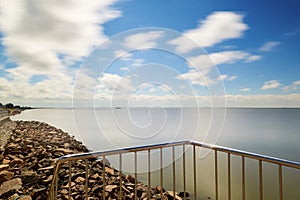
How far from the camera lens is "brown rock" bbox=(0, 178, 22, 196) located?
318 cm

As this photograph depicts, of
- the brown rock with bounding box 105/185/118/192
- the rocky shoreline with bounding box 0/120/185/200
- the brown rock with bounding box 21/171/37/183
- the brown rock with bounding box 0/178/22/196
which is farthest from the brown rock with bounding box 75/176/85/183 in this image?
the brown rock with bounding box 0/178/22/196

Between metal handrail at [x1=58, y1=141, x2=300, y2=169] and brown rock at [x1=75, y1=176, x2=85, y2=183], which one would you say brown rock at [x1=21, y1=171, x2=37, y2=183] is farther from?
metal handrail at [x1=58, y1=141, x2=300, y2=169]

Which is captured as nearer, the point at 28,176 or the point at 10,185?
the point at 10,185

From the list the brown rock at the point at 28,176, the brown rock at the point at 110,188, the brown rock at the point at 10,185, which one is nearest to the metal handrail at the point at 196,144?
the brown rock at the point at 110,188

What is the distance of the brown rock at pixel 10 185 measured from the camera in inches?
125

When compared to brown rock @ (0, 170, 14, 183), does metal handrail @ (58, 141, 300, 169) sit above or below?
above

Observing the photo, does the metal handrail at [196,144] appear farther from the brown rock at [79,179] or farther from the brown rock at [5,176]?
the brown rock at [5,176]

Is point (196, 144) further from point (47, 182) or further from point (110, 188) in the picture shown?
point (47, 182)

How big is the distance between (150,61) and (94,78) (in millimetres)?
1116

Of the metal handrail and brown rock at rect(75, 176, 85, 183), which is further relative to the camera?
brown rock at rect(75, 176, 85, 183)

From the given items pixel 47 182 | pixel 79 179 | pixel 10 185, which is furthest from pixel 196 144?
pixel 10 185

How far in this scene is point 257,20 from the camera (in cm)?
666

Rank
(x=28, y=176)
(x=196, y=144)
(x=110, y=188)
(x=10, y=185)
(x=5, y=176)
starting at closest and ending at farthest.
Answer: (x=196, y=144) < (x=10, y=185) < (x=110, y=188) < (x=5, y=176) < (x=28, y=176)

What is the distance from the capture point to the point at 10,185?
3348 mm
